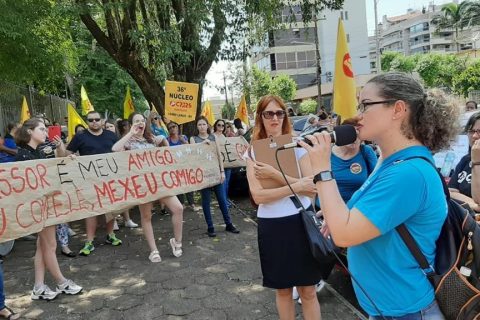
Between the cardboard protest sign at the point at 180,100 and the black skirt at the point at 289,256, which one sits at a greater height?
the cardboard protest sign at the point at 180,100

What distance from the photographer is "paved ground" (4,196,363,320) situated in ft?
13.0

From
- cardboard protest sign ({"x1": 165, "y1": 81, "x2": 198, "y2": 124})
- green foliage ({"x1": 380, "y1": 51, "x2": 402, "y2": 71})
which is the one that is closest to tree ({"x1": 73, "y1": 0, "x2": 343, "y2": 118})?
cardboard protest sign ({"x1": 165, "y1": 81, "x2": 198, "y2": 124})

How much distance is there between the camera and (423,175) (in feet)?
5.20

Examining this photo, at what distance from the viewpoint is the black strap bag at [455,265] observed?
5.41 feet

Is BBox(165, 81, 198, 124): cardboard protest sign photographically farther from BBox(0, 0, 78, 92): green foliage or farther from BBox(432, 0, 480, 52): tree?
BBox(432, 0, 480, 52): tree

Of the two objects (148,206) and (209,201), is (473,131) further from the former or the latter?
(209,201)

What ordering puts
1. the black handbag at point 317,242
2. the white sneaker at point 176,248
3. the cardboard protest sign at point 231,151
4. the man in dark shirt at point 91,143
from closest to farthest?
the black handbag at point 317,242 < the white sneaker at point 176,248 < the man in dark shirt at point 91,143 < the cardboard protest sign at point 231,151

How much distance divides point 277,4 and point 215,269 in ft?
22.3

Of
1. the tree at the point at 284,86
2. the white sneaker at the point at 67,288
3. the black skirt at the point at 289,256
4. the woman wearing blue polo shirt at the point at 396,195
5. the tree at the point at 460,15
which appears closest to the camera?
the woman wearing blue polo shirt at the point at 396,195

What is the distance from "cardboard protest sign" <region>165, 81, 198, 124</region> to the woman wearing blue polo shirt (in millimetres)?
7097

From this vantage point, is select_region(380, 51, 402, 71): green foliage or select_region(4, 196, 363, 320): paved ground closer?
select_region(4, 196, 363, 320): paved ground

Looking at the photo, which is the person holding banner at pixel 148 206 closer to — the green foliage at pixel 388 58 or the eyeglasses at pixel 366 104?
the eyeglasses at pixel 366 104

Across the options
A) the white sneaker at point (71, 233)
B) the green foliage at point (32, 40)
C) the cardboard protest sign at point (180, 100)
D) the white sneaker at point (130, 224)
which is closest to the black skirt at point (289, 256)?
the white sneaker at point (130, 224)

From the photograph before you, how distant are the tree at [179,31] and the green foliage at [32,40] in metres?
0.95
